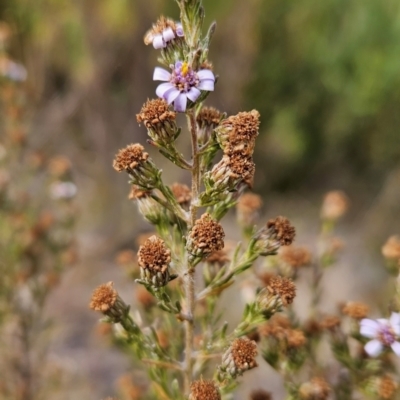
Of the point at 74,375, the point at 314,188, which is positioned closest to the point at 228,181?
the point at 74,375

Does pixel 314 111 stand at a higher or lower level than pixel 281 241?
higher

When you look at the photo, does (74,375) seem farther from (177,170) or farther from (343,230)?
(343,230)

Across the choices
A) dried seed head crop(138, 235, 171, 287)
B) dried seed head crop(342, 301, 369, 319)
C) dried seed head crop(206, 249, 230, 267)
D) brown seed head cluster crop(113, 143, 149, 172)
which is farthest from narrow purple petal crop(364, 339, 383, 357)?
brown seed head cluster crop(113, 143, 149, 172)

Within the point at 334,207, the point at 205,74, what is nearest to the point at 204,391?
the point at 205,74

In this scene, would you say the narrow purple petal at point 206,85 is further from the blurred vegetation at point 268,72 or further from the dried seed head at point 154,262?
the blurred vegetation at point 268,72

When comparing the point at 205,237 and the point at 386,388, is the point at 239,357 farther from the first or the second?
Answer: the point at 386,388

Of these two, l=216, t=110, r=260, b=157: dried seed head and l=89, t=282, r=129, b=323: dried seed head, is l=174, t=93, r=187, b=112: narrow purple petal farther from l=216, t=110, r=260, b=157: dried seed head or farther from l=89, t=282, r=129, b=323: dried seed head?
l=89, t=282, r=129, b=323: dried seed head

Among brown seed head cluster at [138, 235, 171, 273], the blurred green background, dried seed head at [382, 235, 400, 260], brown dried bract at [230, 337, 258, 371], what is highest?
the blurred green background
